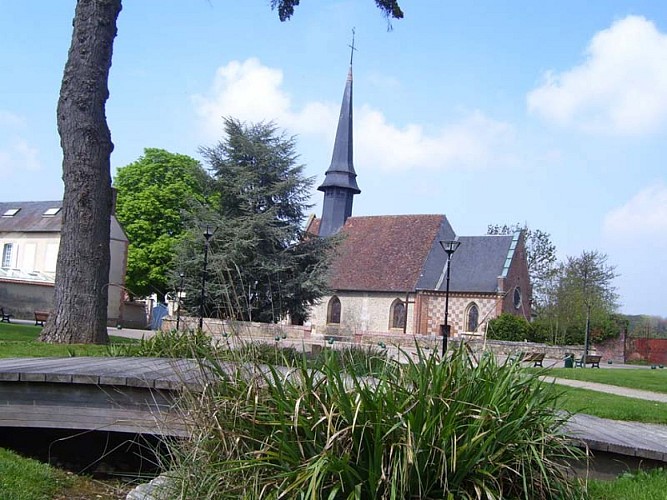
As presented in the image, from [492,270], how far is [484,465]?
37699mm

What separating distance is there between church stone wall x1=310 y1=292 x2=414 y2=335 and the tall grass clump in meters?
37.6

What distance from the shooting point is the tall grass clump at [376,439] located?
340 cm

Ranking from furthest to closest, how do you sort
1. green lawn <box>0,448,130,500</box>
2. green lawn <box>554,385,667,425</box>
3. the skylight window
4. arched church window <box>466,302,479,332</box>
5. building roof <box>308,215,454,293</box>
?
1. building roof <box>308,215,454,293</box>
2. the skylight window
3. arched church window <box>466,302,479,332</box>
4. green lawn <box>554,385,667,425</box>
5. green lawn <box>0,448,130,500</box>

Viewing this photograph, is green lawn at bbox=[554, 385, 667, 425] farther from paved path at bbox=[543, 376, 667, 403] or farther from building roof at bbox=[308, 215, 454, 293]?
building roof at bbox=[308, 215, 454, 293]

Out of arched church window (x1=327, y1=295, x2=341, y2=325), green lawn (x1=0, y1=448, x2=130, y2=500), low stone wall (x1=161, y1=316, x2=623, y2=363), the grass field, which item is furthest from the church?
green lawn (x1=0, y1=448, x2=130, y2=500)

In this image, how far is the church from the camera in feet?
131

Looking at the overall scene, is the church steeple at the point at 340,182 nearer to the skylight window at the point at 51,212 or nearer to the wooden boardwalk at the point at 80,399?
the skylight window at the point at 51,212

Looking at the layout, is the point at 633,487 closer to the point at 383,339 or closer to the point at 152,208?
the point at 383,339

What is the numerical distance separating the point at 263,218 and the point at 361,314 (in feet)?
52.0

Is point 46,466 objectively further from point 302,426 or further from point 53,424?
point 302,426

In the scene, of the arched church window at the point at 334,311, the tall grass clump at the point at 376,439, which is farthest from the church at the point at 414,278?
the tall grass clump at the point at 376,439

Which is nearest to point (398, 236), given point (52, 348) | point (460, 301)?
point (460, 301)

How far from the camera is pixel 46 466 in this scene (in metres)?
6.02

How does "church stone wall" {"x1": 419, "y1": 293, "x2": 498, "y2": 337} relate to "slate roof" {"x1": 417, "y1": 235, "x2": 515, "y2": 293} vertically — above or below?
below
